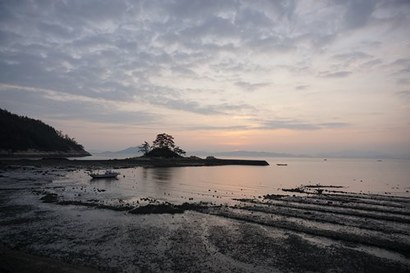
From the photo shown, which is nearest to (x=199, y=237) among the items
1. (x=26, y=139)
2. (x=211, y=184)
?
(x=211, y=184)

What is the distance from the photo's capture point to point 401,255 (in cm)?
1661

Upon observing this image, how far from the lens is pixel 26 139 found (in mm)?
157750

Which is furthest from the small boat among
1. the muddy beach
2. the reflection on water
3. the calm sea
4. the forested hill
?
the forested hill

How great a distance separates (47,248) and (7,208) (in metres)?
13.1

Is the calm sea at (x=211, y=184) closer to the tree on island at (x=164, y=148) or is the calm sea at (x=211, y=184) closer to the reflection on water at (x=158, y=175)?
the reflection on water at (x=158, y=175)

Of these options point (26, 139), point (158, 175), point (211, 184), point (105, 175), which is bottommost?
point (211, 184)

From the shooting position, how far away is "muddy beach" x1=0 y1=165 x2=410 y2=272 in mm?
14391

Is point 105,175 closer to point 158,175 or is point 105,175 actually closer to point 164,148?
point 158,175

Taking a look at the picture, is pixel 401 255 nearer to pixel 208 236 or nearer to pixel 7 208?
pixel 208 236

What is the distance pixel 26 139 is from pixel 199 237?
166679 mm

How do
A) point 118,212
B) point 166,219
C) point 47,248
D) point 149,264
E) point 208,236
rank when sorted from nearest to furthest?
1. point 149,264
2. point 47,248
3. point 208,236
4. point 166,219
5. point 118,212

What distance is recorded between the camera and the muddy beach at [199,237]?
14.4 metres

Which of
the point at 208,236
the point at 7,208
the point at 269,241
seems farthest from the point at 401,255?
the point at 7,208

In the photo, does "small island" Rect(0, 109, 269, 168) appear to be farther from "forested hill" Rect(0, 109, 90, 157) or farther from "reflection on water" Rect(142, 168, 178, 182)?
"reflection on water" Rect(142, 168, 178, 182)
